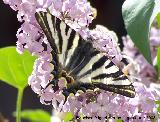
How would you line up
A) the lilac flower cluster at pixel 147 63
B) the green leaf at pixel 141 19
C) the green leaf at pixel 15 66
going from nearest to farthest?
the green leaf at pixel 141 19, the green leaf at pixel 15 66, the lilac flower cluster at pixel 147 63

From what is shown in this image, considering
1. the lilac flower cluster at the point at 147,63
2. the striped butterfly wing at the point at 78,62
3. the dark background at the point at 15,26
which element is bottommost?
the striped butterfly wing at the point at 78,62

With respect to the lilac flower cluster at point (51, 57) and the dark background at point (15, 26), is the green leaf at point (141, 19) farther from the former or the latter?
the dark background at point (15, 26)

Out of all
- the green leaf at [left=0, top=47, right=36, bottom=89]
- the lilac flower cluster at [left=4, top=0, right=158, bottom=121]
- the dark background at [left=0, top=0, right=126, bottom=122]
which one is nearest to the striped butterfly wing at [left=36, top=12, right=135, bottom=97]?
the lilac flower cluster at [left=4, top=0, right=158, bottom=121]

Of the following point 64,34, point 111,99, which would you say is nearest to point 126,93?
point 111,99

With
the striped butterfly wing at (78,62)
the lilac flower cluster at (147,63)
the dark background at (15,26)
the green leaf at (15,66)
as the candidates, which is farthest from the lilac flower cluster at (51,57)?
the dark background at (15,26)

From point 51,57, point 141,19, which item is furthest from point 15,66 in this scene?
point 141,19

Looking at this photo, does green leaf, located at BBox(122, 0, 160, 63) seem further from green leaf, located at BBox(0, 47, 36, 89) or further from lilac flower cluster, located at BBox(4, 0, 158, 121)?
green leaf, located at BBox(0, 47, 36, 89)

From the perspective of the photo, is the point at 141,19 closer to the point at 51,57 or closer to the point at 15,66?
the point at 51,57
